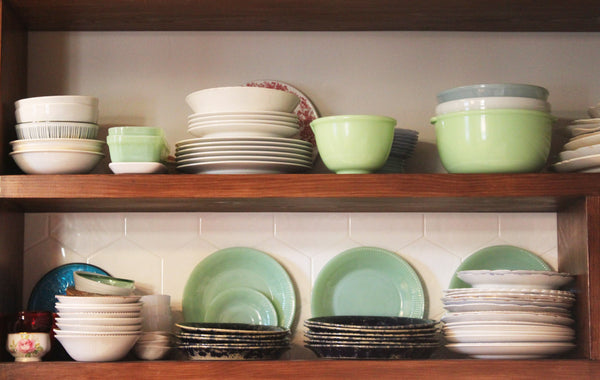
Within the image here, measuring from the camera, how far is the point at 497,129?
5.25 ft

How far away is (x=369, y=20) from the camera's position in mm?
1855

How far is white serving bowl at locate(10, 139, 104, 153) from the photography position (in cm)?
165

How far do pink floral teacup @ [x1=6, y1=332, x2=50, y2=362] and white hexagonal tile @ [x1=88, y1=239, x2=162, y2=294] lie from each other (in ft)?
0.96

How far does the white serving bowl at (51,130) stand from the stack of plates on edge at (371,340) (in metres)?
0.61

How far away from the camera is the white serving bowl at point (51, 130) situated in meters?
1.66

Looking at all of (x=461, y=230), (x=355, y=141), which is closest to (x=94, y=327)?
(x=355, y=141)

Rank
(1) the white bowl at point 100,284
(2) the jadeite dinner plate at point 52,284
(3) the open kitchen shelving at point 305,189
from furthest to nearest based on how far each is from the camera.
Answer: (2) the jadeite dinner plate at point 52,284 → (1) the white bowl at point 100,284 → (3) the open kitchen shelving at point 305,189

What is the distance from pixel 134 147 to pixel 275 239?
416 mm

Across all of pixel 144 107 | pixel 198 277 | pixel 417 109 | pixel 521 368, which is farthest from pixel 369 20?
pixel 521 368

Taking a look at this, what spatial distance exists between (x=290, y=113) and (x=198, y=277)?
440 mm

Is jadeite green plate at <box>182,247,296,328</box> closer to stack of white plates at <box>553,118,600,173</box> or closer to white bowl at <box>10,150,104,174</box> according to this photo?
white bowl at <box>10,150,104,174</box>

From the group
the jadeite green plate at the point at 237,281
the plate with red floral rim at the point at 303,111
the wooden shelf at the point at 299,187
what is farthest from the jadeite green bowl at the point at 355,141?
the jadeite green plate at the point at 237,281

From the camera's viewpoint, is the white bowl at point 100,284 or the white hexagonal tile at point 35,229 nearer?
the white bowl at point 100,284

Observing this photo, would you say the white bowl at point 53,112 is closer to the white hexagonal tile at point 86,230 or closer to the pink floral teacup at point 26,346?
the white hexagonal tile at point 86,230
